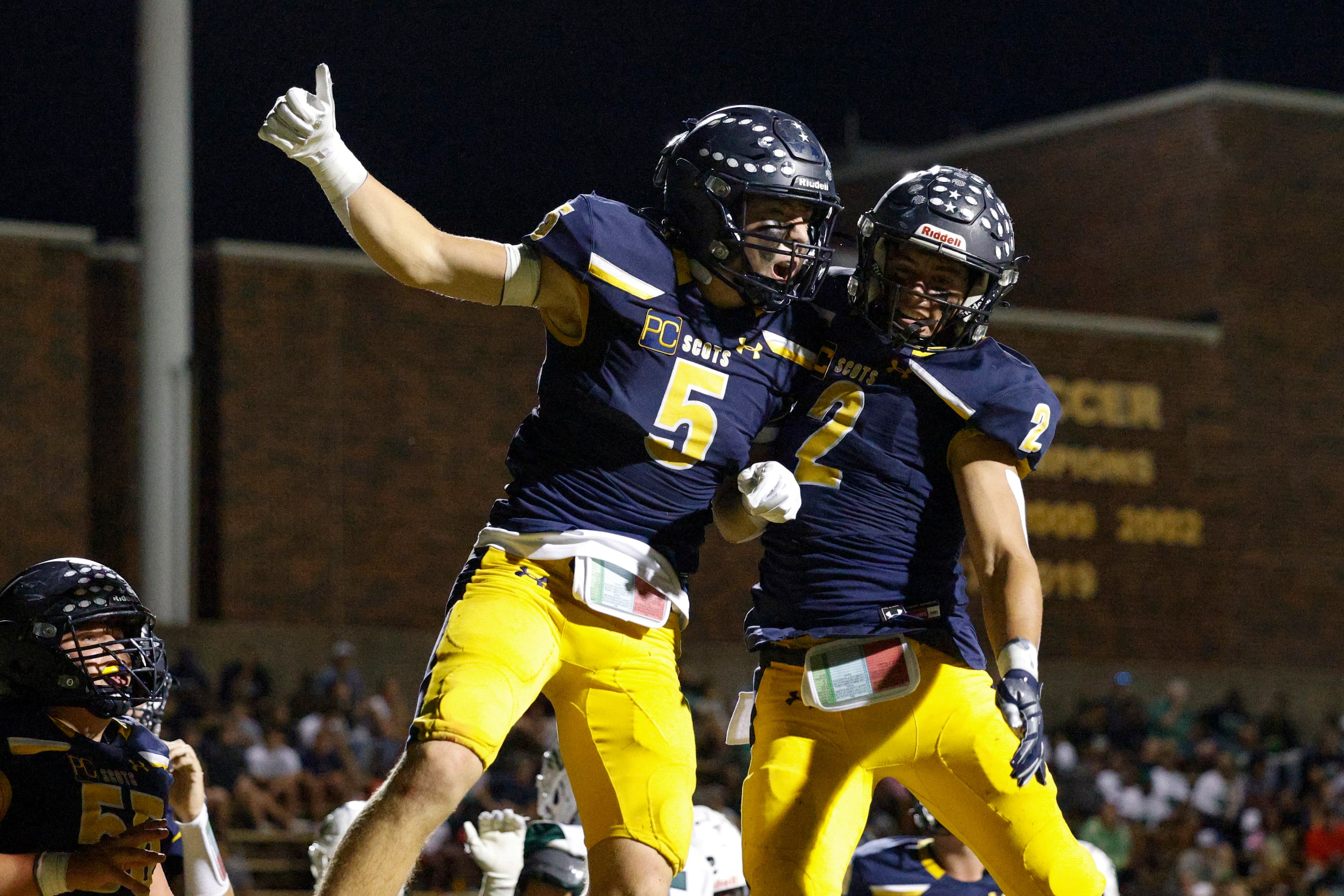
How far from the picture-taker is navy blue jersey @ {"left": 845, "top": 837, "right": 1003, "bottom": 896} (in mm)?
6207

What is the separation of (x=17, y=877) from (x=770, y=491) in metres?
1.88

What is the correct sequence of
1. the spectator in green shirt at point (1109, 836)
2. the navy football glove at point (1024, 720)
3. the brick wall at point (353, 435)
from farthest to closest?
the brick wall at point (353, 435) < the spectator in green shirt at point (1109, 836) < the navy football glove at point (1024, 720)

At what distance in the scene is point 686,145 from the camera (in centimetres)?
483

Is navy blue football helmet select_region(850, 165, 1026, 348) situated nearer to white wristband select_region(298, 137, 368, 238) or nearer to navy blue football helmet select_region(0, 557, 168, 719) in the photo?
white wristband select_region(298, 137, 368, 238)

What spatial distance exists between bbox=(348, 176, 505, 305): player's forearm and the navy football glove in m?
1.46

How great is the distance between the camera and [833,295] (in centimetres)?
509

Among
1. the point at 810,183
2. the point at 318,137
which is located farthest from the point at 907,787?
the point at 318,137

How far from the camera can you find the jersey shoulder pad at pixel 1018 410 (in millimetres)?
4844

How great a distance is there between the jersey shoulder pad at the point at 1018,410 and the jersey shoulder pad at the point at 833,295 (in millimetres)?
383

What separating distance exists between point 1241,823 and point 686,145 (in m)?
13.2

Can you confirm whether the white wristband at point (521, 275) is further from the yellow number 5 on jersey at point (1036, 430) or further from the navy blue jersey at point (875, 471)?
the yellow number 5 on jersey at point (1036, 430)

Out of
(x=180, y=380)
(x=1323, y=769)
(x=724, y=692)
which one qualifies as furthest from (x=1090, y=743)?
(x=180, y=380)

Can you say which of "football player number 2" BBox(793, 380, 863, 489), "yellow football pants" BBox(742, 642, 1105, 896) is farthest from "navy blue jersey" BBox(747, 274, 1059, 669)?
"yellow football pants" BBox(742, 642, 1105, 896)

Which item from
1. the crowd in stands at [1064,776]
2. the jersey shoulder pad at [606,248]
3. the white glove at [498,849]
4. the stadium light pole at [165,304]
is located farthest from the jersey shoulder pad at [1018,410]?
the stadium light pole at [165,304]
